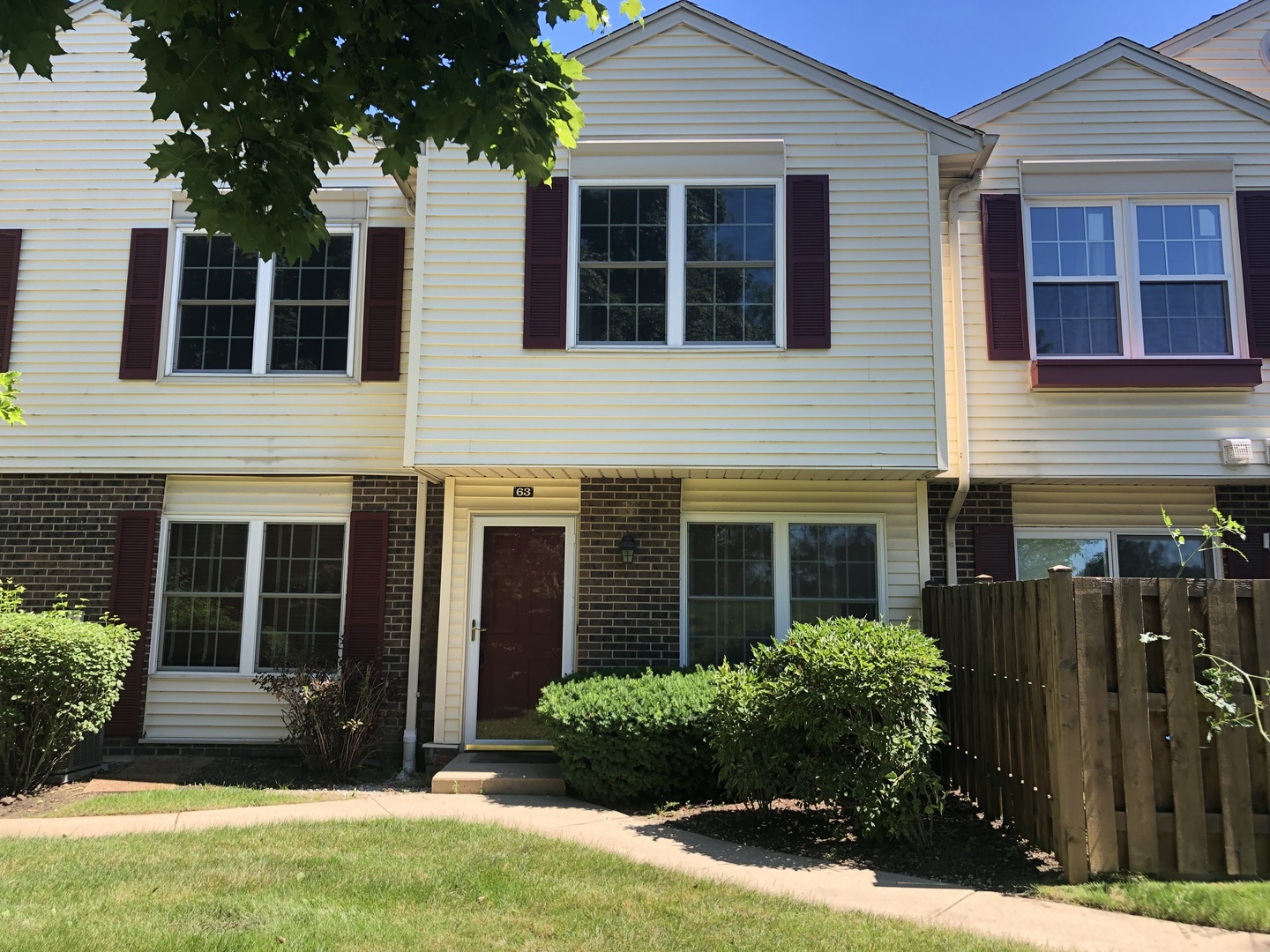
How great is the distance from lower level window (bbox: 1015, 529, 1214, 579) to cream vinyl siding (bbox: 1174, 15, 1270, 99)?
5512 millimetres

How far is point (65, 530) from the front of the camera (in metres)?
10.1

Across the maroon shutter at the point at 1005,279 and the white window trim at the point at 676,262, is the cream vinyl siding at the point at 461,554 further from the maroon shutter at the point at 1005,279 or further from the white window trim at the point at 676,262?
the maroon shutter at the point at 1005,279

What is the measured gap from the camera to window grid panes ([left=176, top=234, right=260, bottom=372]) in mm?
10312

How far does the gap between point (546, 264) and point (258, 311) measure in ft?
11.0

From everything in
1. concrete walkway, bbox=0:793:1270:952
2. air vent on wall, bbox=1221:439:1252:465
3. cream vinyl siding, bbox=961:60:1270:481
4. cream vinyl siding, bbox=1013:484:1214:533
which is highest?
cream vinyl siding, bbox=961:60:1270:481

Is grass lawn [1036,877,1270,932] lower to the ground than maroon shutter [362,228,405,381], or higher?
lower

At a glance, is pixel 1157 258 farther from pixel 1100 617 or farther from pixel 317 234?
pixel 317 234

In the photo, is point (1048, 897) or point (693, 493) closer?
point (1048, 897)

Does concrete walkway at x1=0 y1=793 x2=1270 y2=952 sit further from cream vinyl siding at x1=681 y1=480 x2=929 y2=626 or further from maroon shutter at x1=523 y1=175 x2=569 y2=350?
maroon shutter at x1=523 y1=175 x2=569 y2=350

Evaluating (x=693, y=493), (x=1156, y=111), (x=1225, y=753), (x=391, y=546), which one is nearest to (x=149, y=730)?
(x=391, y=546)

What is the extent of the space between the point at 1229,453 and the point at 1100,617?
4581 millimetres

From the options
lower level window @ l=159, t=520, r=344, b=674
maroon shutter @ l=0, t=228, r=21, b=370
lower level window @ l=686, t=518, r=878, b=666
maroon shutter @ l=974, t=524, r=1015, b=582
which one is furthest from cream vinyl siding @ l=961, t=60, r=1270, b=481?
maroon shutter @ l=0, t=228, r=21, b=370

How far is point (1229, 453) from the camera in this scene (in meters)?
9.20

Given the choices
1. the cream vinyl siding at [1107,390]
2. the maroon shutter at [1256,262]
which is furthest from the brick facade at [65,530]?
the maroon shutter at [1256,262]
